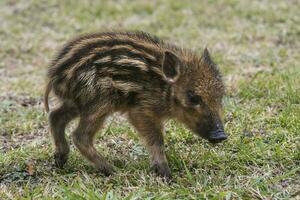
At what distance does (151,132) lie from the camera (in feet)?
21.2

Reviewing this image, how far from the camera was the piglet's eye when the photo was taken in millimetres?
6258

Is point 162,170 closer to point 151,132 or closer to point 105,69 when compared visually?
point 151,132

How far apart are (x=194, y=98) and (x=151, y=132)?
0.54 meters

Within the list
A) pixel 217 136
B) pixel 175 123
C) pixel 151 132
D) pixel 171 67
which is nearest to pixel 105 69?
pixel 171 67

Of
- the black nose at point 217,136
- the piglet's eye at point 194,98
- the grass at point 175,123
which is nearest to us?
the grass at point 175,123

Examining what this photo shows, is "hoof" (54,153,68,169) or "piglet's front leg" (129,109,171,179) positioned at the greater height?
"piglet's front leg" (129,109,171,179)

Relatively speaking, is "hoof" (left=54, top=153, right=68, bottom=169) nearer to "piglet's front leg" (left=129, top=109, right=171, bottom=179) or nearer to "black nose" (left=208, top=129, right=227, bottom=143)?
"piglet's front leg" (left=129, top=109, right=171, bottom=179)

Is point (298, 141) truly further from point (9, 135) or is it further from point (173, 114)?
point (9, 135)

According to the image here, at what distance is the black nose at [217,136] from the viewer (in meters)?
6.12

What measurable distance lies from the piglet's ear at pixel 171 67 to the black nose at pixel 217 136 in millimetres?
617

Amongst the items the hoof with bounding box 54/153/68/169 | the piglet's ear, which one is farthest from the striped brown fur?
the hoof with bounding box 54/153/68/169

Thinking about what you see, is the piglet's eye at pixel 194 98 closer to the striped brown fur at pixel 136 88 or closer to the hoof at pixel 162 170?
the striped brown fur at pixel 136 88

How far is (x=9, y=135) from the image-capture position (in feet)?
25.1

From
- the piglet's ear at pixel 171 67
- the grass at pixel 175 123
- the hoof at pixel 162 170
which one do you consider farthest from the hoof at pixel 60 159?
the piglet's ear at pixel 171 67
